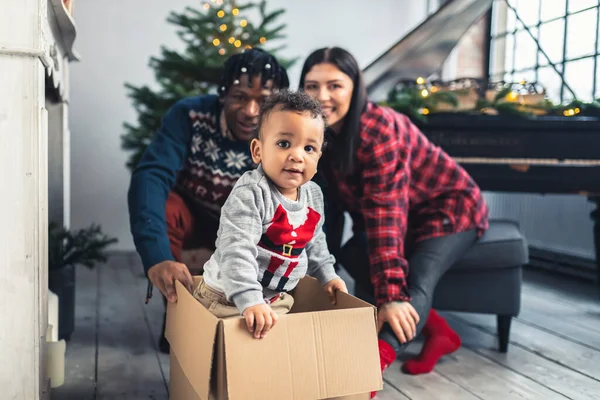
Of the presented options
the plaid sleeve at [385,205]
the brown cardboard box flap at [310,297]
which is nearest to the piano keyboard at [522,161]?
the plaid sleeve at [385,205]

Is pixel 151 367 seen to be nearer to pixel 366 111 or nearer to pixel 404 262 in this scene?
pixel 404 262

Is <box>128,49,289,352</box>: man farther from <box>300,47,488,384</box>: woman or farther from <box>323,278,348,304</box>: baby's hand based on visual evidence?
<box>323,278,348,304</box>: baby's hand

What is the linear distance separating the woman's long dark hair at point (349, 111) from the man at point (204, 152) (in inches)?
6.2

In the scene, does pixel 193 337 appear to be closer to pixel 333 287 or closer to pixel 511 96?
pixel 333 287

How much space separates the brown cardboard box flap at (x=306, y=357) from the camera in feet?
3.28

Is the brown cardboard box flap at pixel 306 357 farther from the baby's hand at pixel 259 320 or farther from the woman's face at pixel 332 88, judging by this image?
the woman's face at pixel 332 88

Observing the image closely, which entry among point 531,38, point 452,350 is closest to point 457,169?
point 452,350

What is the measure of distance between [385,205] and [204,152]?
57 cm

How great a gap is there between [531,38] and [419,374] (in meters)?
2.93

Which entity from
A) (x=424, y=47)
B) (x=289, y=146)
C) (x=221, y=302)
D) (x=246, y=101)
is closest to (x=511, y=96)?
(x=424, y=47)

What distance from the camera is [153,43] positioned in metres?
3.92

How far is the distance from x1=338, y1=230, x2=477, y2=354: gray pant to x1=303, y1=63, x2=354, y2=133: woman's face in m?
0.47

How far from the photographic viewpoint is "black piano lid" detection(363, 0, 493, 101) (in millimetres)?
2756

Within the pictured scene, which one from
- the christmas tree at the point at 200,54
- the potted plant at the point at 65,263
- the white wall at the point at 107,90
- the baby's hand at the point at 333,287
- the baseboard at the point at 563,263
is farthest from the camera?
the white wall at the point at 107,90
